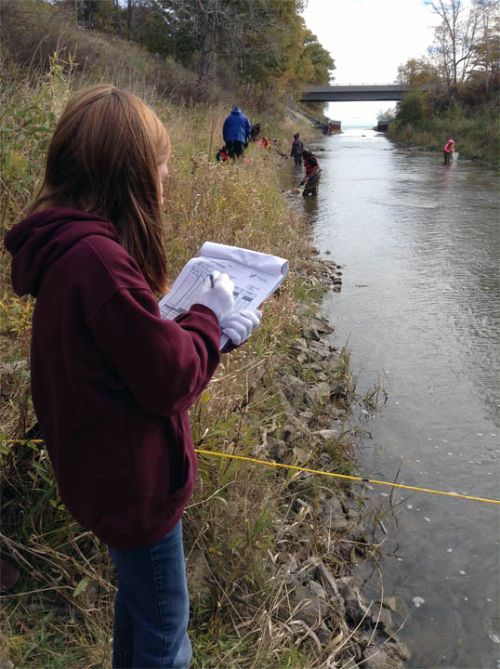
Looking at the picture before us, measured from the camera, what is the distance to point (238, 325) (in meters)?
1.59

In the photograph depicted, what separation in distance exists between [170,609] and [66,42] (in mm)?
15443

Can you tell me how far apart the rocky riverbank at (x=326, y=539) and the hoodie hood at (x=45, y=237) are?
186 centimetres

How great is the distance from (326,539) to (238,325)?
192cm

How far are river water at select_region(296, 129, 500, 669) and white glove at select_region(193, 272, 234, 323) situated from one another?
2.05 metres

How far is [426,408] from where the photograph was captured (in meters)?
4.82

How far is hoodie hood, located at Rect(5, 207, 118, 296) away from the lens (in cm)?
128

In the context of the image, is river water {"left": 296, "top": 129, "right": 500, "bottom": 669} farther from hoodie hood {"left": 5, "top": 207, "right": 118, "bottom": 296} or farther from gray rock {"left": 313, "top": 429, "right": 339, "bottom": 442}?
hoodie hood {"left": 5, "top": 207, "right": 118, "bottom": 296}

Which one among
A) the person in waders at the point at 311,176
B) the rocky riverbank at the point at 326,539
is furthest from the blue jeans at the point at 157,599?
the person in waders at the point at 311,176

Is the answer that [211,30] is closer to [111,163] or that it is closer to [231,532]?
[231,532]

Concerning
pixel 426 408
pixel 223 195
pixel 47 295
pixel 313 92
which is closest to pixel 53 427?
pixel 47 295

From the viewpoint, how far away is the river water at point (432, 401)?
299 cm

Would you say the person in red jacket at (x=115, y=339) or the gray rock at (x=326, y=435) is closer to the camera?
the person in red jacket at (x=115, y=339)

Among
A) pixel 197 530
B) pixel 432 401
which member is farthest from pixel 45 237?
pixel 432 401

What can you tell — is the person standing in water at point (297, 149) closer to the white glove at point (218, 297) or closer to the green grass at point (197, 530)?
the green grass at point (197, 530)
